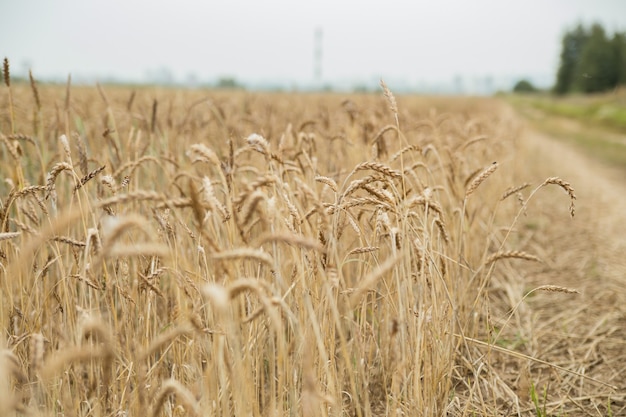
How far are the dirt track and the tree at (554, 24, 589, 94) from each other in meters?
57.0

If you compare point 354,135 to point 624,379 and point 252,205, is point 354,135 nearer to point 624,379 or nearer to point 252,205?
point 624,379

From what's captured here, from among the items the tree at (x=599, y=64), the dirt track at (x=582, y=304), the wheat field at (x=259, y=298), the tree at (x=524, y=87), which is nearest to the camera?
the wheat field at (x=259, y=298)

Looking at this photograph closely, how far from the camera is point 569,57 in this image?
187ft

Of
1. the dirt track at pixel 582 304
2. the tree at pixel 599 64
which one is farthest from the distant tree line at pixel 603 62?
the dirt track at pixel 582 304

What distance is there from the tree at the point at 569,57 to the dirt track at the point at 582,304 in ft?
187

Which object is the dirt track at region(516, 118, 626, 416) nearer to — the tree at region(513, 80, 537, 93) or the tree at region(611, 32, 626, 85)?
the tree at region(611, 32, 626, 85)

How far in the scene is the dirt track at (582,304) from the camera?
6.65 feet

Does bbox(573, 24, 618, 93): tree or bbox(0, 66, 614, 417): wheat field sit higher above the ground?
bbox(573, 24, 618, 93): tree

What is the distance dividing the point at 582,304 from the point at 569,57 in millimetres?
63725

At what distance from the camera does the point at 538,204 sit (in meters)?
5.47

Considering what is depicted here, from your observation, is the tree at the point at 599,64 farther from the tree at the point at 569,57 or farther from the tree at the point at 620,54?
the tree at the point at 569,57

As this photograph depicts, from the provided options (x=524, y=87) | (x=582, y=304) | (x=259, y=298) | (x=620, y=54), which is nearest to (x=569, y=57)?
(x=620, y=54)

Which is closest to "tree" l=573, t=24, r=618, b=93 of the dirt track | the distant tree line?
the distant tree line

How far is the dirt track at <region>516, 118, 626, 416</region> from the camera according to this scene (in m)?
2.03
